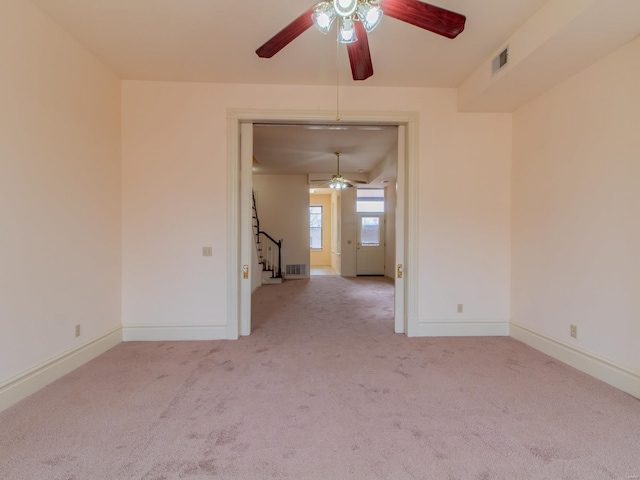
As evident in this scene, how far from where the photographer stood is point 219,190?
3.47 metres

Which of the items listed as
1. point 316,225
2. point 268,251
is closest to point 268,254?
point 268,251

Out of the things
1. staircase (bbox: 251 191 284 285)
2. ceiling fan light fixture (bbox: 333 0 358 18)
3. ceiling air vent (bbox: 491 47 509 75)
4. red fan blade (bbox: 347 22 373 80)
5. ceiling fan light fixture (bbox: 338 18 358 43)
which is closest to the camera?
ceiling fan light fixture (bbox: 333 0 358 18)

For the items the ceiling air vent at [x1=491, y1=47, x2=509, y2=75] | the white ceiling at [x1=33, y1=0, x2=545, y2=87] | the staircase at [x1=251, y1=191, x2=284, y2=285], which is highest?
the white ceiling at [x1=33, y1=0, x2=545, y2=87]

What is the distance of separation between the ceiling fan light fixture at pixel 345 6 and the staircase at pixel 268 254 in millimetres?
6633

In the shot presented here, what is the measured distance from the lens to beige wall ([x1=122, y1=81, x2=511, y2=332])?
3.43 meters

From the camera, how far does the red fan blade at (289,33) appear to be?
186 cm

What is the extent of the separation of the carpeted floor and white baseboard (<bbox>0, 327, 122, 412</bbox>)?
0.07 metres

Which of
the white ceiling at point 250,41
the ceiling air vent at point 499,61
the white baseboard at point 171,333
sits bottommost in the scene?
the white baseboard at point 171,333

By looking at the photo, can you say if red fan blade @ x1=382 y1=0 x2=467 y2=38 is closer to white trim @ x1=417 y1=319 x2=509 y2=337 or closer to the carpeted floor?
the carpeted floor

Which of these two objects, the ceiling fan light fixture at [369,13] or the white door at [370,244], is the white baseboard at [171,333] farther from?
the white door at [370,244]

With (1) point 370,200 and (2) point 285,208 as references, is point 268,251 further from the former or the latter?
(1) point 370,200

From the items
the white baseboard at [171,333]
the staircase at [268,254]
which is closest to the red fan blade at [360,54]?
the white baseboard at [171,333]

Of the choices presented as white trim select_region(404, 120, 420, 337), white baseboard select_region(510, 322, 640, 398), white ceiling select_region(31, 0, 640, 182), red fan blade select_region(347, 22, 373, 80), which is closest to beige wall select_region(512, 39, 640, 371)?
white baseboard select_region(510, 322, 640, 398)

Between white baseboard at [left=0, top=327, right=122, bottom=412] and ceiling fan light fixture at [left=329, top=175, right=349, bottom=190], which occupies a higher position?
ceiling fan light fixture at [left=329, top=175, right=349, bottom=190]
